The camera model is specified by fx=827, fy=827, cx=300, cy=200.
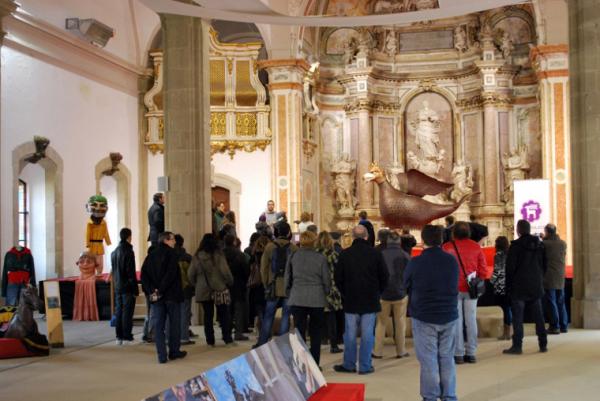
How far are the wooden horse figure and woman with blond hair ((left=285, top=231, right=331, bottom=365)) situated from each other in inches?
132

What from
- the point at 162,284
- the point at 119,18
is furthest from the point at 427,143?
the point at 162,284

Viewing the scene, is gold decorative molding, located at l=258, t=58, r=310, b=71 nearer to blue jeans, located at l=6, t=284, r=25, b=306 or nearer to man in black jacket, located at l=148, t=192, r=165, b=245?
man in black jacket, located at l=148, t=192, r=165, b=245

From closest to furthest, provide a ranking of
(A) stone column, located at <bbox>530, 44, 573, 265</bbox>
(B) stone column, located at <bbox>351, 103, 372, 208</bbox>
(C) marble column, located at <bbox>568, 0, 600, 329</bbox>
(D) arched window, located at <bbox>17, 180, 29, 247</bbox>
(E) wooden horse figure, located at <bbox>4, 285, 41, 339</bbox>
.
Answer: (E) wooden horse figure, located at <bbox>4, 285, 41, 339</bbox>
(C) marble column, located at <bbox>568, 0, 600, 329</bbox>
(D) arched window, located at <bbox>17, 180, 29, 247</bbox>
(A) stone column, located at <bbox>530, 44, 573, 265</bbox>
(B) stone column, located at <bbox>351, 103, 372, 208</bbox>

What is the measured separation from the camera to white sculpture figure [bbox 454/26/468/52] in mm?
22484

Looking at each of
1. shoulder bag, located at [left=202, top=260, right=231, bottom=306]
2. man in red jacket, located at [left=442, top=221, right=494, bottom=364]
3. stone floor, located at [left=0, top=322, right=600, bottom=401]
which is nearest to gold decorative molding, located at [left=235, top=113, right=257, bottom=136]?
stone floor, located at [left=0, top=322, right=600, bottom=401]

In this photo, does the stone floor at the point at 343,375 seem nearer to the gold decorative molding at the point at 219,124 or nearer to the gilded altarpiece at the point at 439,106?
the gold decorative molding at the point at 219,124

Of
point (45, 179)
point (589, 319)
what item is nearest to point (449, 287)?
point (589, 319)

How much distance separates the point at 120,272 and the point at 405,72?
1419 centimetres

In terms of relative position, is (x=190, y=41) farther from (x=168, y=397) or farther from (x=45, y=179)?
(x=168, y=397)

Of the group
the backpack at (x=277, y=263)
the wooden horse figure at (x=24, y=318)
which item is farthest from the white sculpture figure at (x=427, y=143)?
the wooden horse figure at (x=24, y=318)

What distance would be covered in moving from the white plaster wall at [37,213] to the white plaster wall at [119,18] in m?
2.98

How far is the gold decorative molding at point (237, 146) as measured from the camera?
20125 mm

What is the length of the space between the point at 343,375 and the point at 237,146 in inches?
494

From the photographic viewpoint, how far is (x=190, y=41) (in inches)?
505
